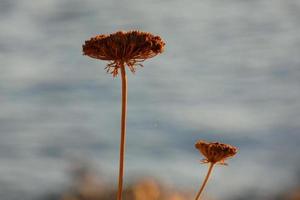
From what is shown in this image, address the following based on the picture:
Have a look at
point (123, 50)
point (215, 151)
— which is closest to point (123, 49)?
point (123, 50)

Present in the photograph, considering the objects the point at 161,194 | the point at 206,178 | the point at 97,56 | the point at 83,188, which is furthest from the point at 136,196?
the point at 97,56

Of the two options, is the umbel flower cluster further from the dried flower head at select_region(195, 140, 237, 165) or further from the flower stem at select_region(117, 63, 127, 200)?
the dried flower head at select_region(195, 140, 237, 165)

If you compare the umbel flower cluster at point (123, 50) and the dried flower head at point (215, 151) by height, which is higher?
the umbel flower cluster at point (123, 50)

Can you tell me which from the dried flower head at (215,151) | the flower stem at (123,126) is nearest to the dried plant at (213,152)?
the dried flower head at (215,151)

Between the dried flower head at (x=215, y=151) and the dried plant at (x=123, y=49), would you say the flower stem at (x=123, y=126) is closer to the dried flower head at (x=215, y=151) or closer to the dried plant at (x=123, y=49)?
the dried plant at (x=123, y=49)

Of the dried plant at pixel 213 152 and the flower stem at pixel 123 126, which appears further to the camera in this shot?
the dried plant at pixel 213 152

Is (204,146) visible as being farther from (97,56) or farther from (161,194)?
(161,194)

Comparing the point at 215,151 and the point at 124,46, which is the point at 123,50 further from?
the point at 215,151

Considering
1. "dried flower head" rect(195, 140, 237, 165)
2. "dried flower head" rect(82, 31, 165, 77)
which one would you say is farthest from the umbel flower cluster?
"dried flower head" rect(195, 140, 237, 165)
